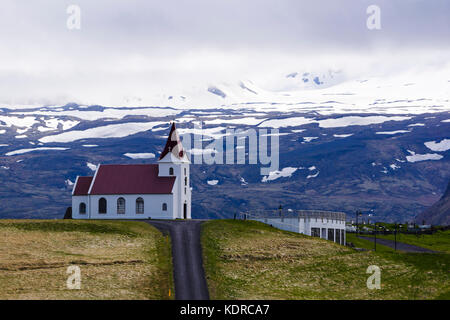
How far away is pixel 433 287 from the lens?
7581 centimetres

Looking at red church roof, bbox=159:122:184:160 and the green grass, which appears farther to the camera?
red church roof, bbox=159:122:184:160

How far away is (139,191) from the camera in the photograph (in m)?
136

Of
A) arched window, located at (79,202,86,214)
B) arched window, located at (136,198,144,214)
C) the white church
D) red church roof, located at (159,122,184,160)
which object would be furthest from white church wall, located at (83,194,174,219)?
red church roof, located at (159,122,184,160)

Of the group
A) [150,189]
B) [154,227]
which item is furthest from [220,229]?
[150,189]

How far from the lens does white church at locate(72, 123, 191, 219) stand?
135m

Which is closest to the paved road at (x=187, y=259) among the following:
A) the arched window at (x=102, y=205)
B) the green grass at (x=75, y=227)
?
the green grass at (x=75, y=227)

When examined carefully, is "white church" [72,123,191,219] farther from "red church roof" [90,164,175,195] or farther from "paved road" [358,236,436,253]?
"paved road" [358,236,436,253]

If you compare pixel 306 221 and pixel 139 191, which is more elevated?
pixel 139 191

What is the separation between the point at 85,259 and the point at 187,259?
10781 millimetres

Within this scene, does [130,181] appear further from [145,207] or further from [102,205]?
[102,205]

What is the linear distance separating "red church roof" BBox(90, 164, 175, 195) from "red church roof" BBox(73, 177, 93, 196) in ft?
9.50

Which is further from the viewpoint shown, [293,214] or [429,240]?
[429,240]

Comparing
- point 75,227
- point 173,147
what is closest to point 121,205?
point 173,147
